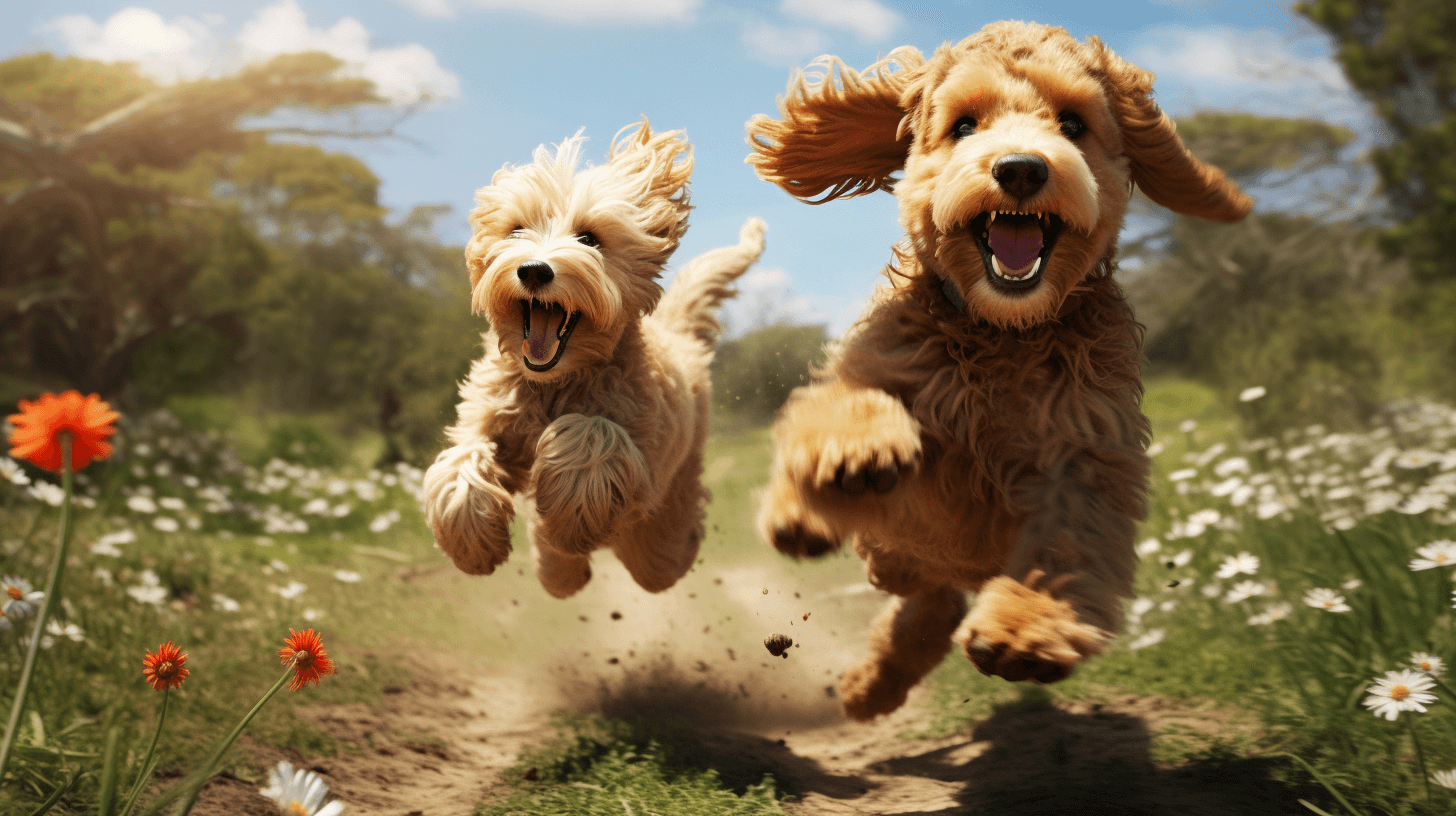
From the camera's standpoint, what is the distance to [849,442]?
238cm

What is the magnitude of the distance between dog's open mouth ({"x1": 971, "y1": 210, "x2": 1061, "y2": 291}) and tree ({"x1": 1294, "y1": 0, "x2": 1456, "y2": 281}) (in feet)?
32.7

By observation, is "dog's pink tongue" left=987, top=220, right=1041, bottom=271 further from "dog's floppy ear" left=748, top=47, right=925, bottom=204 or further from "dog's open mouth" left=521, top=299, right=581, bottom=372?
"dog's open mouth" left=521, top=299, right=581, bottom=372

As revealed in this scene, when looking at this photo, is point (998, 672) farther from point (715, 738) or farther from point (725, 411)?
point (725, 411)

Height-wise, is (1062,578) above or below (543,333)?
below

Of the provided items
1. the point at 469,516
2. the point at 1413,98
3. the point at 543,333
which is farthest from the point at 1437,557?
the point at 1413,98

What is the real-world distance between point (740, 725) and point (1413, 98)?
10.9m

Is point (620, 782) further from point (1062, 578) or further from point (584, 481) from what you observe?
point (1062, 578)

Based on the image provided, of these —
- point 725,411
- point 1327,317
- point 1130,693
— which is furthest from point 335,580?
point 1327,317

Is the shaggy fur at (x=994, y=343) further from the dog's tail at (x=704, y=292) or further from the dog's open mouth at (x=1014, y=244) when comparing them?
the dog's tail at (x=704, y=292)

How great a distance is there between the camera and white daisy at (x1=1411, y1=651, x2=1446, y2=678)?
3006 millimetres

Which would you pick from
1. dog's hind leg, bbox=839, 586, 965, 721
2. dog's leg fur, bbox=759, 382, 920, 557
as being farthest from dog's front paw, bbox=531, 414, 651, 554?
dog's hind leg, bbox=839, 586, 965, 721

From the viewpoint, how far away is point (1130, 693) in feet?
15.0

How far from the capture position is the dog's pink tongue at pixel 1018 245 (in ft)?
8.44

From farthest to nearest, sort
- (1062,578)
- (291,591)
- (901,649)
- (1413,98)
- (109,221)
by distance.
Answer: (1413,98) → (109,221) → (291,591) → (901,649) → (1062,578)
